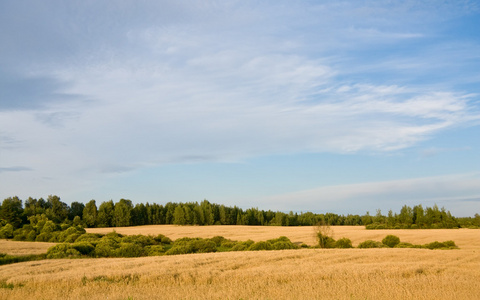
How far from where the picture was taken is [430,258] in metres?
29.1

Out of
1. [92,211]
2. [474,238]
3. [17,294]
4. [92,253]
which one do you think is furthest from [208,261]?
[92,211]

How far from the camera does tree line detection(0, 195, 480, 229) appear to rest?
347ft

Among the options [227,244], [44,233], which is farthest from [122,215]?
[227,244]

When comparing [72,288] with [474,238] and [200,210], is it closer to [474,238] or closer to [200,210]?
[474,238]

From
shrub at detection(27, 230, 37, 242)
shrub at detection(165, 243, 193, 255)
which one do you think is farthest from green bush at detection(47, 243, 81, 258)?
shrub at detection(27, 230, 37, 242)

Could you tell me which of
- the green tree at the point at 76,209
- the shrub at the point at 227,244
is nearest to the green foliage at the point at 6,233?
the shrub at the point at 227,244

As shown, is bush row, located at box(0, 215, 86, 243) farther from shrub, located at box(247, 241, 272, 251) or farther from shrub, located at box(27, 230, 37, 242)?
shrub, located at box(247, 241, 272, 251)

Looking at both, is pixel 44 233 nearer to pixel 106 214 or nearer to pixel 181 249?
pixel 181 249

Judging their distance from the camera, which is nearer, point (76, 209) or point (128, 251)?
point (128, 251)

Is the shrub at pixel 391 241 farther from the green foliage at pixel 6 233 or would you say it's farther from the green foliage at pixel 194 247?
the green foliage at pixel 6 233

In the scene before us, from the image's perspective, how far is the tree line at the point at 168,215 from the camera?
106 m

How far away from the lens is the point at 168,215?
130750 mm

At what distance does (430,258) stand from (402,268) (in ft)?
29.5

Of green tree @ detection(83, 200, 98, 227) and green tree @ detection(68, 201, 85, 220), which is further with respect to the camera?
green tree @ detection(68, 201, 85, 220)
